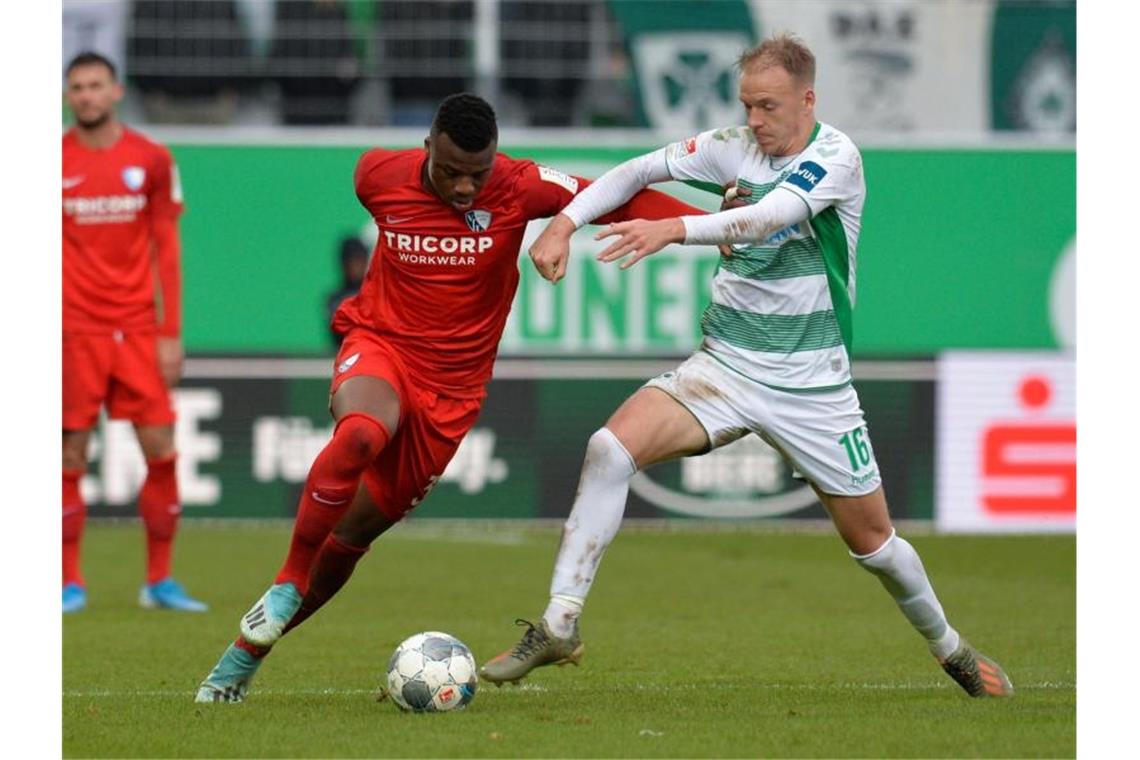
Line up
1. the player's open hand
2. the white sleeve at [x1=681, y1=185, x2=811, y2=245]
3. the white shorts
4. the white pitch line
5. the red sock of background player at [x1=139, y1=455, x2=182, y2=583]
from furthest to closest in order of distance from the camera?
the red sock of background player at [x1=139, y1=455, x2=182, y2=583] → the white pitch line → the white shorts → the player's open hand → the white sleeve at [x1=681, y1=185, x2=811, y2=245]

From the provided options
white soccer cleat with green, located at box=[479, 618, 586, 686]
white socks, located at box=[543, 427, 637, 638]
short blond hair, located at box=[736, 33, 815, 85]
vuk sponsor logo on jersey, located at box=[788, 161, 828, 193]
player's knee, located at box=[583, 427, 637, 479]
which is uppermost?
short blond hair, located at box=[736, 33, 815, 85]

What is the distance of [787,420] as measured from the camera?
7590 millimetres

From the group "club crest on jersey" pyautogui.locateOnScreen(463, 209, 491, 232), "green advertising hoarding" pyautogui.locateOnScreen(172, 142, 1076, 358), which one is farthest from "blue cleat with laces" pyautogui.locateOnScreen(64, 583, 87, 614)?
"green advertising hoarding" pyautogui.locateOnScreen(172, 142, 1076, 358)

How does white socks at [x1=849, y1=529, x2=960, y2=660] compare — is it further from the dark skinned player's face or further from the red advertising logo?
the red advertising logo

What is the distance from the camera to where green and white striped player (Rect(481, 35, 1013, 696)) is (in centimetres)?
739

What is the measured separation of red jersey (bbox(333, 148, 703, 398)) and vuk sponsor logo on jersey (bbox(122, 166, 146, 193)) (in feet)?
12.8

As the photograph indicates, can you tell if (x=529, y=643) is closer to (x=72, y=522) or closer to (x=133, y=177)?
(x=72, y=522)

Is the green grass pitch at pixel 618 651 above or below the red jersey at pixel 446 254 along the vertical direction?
below

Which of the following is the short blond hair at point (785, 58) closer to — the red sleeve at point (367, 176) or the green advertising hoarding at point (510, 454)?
the red sleeve at point (367, 176)

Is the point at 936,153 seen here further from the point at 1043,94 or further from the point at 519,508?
the point at 519,508

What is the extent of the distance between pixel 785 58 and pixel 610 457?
5.06ft

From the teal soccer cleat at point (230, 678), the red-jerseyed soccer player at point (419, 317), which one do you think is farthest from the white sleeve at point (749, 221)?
the teal soccer cleat at point (230, 678)

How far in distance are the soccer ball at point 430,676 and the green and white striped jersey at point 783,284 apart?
1.47m

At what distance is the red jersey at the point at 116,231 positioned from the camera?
1155cm
